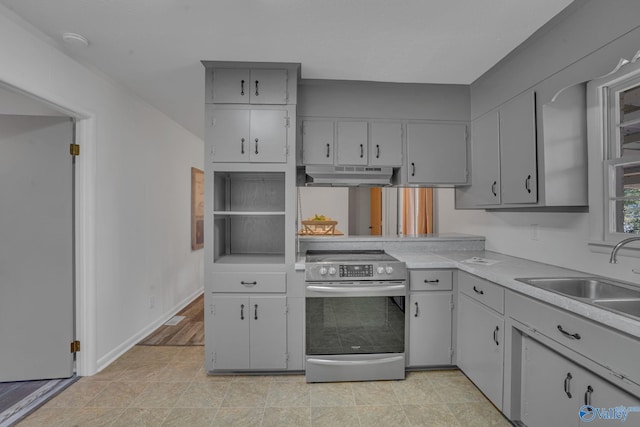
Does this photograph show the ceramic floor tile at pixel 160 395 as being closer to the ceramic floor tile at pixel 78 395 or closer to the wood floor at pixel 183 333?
the ceramic floor tile at pixel 78 395

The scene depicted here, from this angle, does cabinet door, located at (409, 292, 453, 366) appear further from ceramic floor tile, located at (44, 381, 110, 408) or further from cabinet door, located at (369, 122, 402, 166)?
ceramic floor tile, located at (44, 381, 110, 408)

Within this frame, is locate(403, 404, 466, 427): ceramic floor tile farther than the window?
Yes

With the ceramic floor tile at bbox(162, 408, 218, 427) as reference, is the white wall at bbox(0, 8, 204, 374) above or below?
above

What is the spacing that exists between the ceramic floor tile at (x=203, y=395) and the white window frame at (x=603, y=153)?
2671 millimetres

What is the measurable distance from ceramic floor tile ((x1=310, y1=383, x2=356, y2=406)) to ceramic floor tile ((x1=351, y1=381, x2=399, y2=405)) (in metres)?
0.05

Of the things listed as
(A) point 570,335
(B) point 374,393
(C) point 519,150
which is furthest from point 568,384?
(C) point 519,150

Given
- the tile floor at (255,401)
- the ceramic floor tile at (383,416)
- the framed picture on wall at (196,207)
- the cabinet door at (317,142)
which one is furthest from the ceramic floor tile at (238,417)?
the framed picture on wall at (196,207)

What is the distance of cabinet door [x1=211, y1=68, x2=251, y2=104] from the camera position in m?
2.44

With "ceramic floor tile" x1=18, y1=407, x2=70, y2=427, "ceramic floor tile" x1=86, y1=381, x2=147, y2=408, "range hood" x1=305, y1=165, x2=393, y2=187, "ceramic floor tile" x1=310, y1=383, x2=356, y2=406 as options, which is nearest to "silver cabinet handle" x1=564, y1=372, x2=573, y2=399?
"ceramic floor tile" x1=310, y1=383, x2=356, y2=406

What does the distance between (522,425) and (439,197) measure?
281cm

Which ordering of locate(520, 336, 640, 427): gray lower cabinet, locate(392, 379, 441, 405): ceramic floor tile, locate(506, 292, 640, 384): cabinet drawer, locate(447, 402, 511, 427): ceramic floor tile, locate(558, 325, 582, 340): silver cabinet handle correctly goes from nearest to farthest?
locate(506, 292, 640, 384): cabinet drawer, locate(520, 336, 640, 427): gray lower cabinet, locate(558, 325, 582, 340): silver cabinet handle, locate(447, 402, 511, 427): ceramic floor tile, locate(392, 379, 441, 405): ceramic floor tile

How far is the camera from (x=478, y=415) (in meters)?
1.98

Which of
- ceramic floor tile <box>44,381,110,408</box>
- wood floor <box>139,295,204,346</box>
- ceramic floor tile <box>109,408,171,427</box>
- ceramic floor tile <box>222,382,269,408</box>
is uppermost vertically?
wood floor <box>139,295,204,346</box>

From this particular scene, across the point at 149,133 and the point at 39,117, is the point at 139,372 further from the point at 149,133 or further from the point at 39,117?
the point at 149,133
